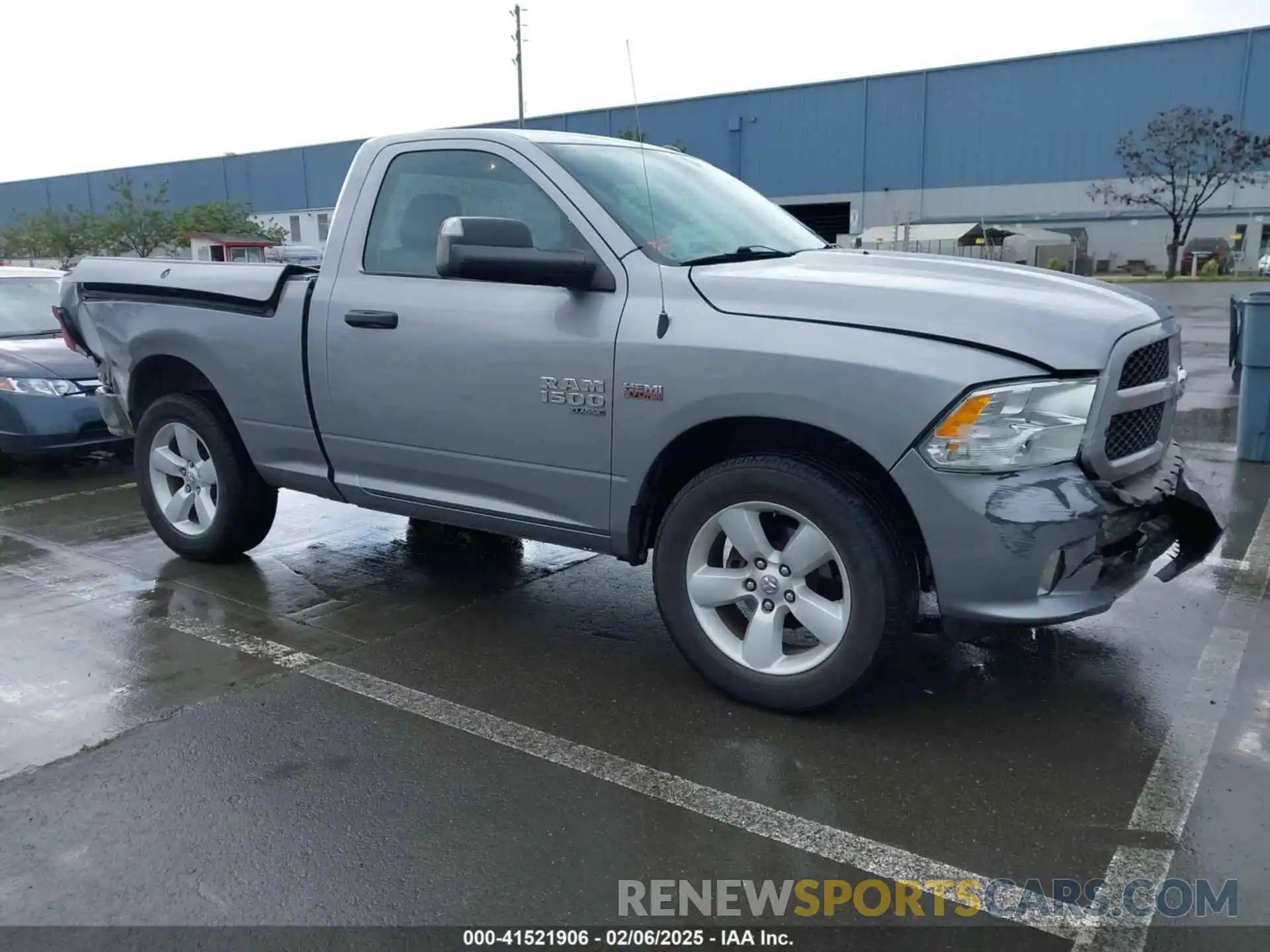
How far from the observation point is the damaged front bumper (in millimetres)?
3102

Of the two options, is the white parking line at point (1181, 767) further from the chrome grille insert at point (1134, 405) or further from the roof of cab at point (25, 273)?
the roof of cab at point (25, 273)

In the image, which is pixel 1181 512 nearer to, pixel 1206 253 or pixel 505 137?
pixel 505 137

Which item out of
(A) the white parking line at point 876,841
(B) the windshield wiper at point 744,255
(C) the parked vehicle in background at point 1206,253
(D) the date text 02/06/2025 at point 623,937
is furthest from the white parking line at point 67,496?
(C) the parked vehicle in background at point 1206,253

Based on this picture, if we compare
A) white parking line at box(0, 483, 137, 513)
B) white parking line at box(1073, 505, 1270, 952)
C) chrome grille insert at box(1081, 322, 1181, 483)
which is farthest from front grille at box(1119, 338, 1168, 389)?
white parking line at box(0, 483, 137, 513)

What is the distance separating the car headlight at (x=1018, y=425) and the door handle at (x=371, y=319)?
2.30m

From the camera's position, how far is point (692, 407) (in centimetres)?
357

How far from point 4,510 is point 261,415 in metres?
3.18

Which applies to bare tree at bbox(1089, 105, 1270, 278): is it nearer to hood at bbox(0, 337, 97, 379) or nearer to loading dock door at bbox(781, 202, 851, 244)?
loading dock door at bbox(781, 202, 851, 244)

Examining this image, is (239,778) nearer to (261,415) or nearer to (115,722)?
(115,722)

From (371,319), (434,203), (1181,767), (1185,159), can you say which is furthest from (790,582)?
(1185,159)

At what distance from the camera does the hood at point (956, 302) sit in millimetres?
3145

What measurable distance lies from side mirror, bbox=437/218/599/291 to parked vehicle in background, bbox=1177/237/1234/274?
41.5m

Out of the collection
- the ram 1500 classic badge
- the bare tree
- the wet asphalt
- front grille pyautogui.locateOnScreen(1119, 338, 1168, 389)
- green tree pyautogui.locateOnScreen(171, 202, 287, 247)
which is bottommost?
the wet asphalt

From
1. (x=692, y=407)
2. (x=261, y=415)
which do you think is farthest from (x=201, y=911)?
(x=261, y=415)
